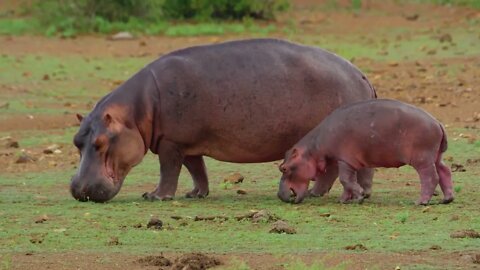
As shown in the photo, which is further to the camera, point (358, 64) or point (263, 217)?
point (358, 64)

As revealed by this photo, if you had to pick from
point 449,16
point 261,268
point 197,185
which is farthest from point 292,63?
point 449,16

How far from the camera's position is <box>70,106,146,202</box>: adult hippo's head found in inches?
380

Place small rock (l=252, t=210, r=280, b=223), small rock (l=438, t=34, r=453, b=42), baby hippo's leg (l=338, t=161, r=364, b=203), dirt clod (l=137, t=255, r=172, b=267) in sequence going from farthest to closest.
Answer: small rock (l=438, t=34, r=453, b=42) → baby hippo's leg (l=338, t=161, r=364, b=203) → small rock (l=252, t=210, r=280, b=223) → dirt clod (l=137, t=255, r=172, b=267)

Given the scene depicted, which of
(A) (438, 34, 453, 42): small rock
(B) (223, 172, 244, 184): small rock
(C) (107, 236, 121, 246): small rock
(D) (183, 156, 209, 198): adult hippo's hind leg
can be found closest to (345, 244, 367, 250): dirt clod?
(C) (107, 236, 121, 246): small rock

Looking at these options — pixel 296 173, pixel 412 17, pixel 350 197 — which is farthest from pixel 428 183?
pixel 412 17

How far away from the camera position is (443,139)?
30.3ft

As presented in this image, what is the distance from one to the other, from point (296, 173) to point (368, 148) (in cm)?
55

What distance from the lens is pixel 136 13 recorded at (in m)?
25.8

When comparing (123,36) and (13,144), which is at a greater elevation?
(13,144)

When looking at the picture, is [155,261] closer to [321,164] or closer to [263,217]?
[263,217]

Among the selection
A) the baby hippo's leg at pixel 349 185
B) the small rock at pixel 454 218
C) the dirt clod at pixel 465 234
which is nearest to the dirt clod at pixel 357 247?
the dirt clod at pixel 465 234

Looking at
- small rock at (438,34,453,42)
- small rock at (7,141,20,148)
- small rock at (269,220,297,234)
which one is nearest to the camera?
small rock at (269,220,297,234)

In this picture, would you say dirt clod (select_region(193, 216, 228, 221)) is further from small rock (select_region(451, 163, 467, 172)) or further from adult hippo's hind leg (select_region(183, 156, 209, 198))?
small rock (select_region(451, 163, 467, 172))

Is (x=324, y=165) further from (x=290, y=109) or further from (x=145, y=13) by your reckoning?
A: (x=145, y=13)
